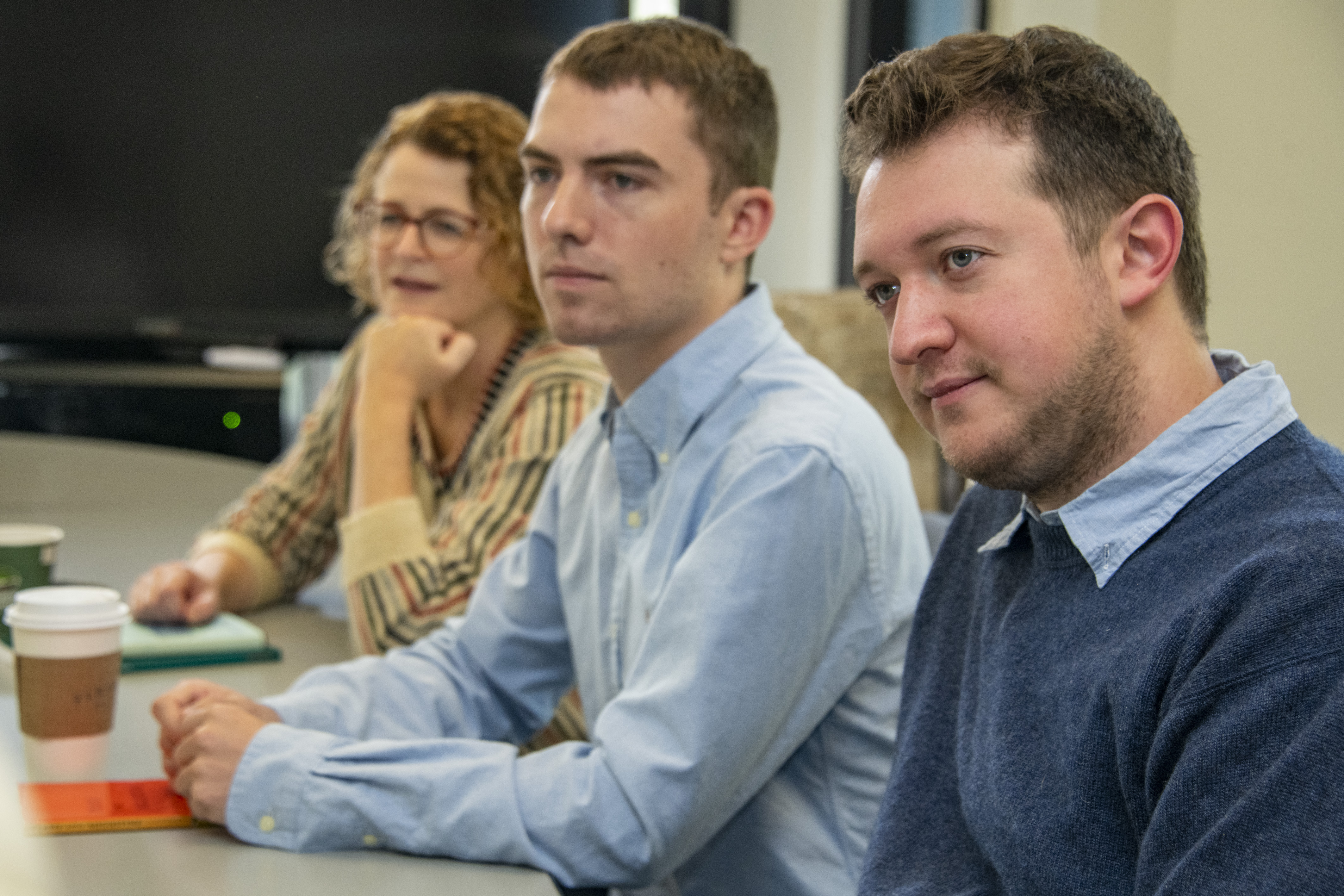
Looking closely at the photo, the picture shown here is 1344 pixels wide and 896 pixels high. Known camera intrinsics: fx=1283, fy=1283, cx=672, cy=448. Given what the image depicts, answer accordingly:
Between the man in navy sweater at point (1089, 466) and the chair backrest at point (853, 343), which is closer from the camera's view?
the man in navy sweater at point (1089, 466)

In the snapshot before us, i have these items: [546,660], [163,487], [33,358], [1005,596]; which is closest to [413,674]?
[546,660]

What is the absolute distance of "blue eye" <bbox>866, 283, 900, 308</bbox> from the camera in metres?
0.78

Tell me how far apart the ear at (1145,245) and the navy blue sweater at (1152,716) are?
0.35 ft

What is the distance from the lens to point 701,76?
1.21 meters

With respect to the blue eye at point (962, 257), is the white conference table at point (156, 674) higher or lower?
lower

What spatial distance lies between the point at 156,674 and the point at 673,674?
2.09ft

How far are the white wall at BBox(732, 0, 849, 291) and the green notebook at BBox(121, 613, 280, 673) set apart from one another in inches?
81.1

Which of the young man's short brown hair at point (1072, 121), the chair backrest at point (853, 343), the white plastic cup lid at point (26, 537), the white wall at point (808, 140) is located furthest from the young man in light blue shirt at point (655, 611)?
the white wall at point (808, 140)

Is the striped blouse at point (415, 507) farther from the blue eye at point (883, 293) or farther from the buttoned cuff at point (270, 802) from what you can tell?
the blue eye at point (883, 293)

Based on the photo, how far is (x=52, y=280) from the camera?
3.52m

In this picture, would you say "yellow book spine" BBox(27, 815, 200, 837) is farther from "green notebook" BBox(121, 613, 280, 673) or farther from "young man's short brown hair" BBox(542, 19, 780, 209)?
"young man's short brown hair" BBox(542, 19, 780, 209)

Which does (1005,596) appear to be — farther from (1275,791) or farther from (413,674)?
(413,674)

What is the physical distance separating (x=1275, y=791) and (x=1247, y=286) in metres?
1.02

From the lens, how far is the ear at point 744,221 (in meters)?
1.24
